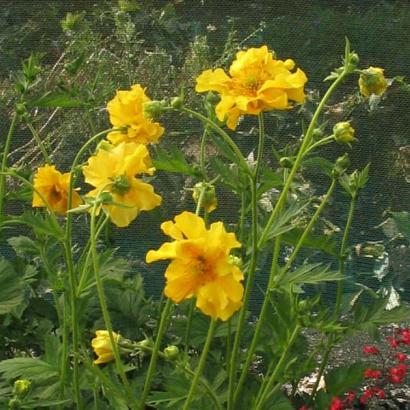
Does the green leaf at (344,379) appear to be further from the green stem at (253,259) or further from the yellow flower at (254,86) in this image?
the yellow flower at (254,86)

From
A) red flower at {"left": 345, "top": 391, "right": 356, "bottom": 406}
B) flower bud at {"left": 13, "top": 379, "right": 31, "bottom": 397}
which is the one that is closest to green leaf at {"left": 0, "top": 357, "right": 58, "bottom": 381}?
flower bud at {"left": 13, "top": 379, "right": 31, "bottom": 397}

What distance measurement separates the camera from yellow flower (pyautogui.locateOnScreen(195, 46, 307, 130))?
1241mm

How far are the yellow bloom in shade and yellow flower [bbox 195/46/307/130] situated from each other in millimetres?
171

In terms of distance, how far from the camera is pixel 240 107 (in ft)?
4.04

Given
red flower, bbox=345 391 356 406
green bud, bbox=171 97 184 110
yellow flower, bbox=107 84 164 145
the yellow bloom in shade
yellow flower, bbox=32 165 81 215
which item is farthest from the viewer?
red flower, bbox=345 391 356 406

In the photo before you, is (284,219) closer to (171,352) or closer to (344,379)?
(171,352)

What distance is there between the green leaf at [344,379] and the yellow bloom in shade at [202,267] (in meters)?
0.62

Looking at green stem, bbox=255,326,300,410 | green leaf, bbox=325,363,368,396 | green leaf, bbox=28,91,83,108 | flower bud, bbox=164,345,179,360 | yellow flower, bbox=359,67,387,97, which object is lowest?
green leaf, bbox=325,363,368,396

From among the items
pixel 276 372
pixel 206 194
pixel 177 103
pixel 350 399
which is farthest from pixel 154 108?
pixel 350 399

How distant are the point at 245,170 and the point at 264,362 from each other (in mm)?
584

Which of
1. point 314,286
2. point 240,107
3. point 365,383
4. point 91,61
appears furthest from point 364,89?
point 91,61

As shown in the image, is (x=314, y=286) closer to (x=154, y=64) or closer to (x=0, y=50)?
(x=154, y=64)

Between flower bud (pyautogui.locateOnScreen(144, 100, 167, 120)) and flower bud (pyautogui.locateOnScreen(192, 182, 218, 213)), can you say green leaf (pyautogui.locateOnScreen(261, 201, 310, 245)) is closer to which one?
flower bud (pyautogui.locateOnScreen(192, 182, 218, 213))

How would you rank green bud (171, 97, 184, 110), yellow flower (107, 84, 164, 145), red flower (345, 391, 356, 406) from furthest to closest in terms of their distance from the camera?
1. red flower (345, 391, 356, 406)
2. yellow flower (107, 84, 164, 145)
3. green bud (171, 97, 184, 110)
